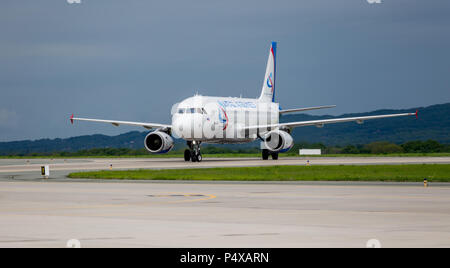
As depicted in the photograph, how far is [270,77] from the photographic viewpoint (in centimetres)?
7731

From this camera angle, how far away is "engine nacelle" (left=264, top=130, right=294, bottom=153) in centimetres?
6288

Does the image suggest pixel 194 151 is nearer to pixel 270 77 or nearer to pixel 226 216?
pixel 270 77

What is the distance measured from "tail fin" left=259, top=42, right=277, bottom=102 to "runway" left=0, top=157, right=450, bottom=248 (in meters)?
44.9

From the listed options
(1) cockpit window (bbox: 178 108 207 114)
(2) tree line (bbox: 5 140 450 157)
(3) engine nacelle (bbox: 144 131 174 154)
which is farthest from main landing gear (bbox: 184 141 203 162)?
(2) tree line (bbox: 5 140 450 157)

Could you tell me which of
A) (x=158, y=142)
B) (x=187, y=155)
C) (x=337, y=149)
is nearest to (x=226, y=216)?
(x=158, y=142)

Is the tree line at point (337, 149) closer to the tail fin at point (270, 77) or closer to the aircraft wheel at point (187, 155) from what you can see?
the tail fin at point (270, 77)

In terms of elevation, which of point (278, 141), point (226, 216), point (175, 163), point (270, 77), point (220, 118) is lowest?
point (226, 216)

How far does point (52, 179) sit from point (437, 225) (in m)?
25.5

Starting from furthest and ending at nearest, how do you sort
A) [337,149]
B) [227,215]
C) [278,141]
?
[337,149] → [278,141] → [227,215]

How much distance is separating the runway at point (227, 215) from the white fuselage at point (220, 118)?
26.6 metres

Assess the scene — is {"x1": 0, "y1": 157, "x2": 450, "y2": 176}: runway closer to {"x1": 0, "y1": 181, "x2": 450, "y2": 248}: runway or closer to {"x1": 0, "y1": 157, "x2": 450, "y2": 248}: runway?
{"x1": 0, "y1": 157, "x2": 450, "y2": 248}: runway

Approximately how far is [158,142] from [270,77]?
1837cm

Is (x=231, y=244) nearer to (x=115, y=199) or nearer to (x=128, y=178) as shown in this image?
(x=115, y=199)
